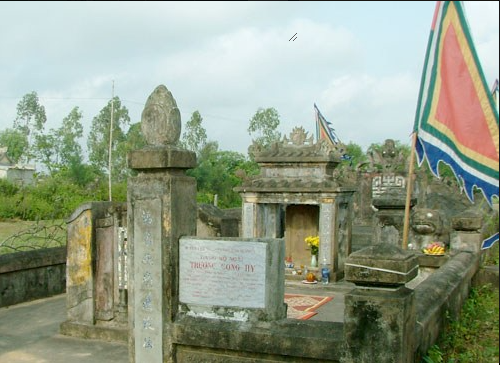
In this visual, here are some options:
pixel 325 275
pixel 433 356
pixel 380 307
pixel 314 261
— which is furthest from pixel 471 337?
pixel 314 261

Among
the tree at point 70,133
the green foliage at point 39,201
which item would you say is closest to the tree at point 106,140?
the tree at point 70,133

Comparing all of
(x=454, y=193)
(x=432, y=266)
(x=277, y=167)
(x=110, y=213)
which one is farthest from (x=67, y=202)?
(x=454, y=193)

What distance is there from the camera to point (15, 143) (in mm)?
21250

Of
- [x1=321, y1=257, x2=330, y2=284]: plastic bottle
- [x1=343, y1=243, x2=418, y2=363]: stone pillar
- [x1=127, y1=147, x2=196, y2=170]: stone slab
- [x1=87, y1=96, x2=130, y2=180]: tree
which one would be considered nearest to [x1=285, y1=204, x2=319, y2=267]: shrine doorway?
[x1=321, y1=257, x2=330, y2=284]: plastic bottle

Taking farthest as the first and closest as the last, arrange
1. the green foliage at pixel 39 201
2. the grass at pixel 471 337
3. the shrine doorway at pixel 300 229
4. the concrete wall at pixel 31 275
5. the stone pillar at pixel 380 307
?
the green foliage at pixel 39 201 < the shrine doorway at pixel 300 229 < the concrete wall at pixel 31 275 < the grass at pixel 471 337 < the stone pillar at pixel 380 307

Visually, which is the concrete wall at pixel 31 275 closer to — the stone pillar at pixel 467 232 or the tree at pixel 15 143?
the stone pillar at pixel 467 232

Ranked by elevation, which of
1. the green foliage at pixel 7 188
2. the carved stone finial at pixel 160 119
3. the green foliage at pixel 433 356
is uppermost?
the carved stone finial at pixel 160 119

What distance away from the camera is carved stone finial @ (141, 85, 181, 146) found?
572cm

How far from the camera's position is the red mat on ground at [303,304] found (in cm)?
938

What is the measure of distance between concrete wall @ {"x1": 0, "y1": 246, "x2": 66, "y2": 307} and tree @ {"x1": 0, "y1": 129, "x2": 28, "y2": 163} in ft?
35.4

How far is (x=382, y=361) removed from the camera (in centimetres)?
442

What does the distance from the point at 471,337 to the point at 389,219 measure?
5.03 metres

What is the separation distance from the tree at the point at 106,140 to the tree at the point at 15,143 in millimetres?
9694

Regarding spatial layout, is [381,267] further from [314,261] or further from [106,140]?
[106,140]
